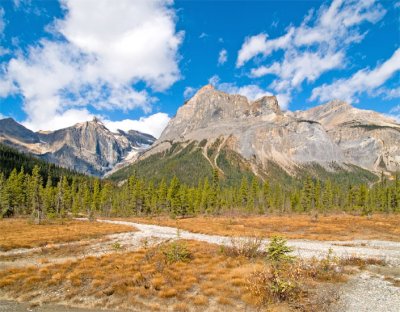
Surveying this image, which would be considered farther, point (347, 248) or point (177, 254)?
point (347, 248)

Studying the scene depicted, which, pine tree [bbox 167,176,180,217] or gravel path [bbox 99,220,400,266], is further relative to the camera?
pine tree [bbox 167,176,180,217]

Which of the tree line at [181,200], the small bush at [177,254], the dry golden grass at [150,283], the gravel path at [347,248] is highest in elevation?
the tree line at [181,200]

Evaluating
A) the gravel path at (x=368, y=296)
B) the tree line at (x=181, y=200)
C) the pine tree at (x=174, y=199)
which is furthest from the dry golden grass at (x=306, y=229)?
the tree line at (x=181, y=200)

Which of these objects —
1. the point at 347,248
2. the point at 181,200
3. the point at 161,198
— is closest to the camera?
the point at 347,248

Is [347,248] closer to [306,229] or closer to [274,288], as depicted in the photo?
[274,288]

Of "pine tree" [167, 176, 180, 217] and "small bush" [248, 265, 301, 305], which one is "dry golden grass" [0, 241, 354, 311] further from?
"pine tree" [167, 176, 180, 217]

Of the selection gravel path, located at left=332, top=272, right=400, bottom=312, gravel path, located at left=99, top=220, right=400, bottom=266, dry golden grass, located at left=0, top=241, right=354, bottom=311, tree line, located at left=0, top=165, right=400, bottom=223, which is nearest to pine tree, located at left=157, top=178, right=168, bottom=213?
tree line, located at left=0, top=165, right=400, bottom=223

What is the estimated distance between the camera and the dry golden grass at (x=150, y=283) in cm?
1577

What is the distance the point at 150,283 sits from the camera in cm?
1816

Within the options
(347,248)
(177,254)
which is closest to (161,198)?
(347,248)

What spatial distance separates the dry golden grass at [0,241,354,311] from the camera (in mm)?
15766

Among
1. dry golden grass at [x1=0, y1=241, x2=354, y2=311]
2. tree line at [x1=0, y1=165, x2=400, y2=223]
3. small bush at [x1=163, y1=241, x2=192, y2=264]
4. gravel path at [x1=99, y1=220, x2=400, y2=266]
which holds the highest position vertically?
tree line at [x1=0, y1=165, x2=400, y2=223]

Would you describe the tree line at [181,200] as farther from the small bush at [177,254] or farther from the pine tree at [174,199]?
the small bush at [177,254]

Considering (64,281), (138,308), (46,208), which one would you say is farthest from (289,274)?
(46,208)
